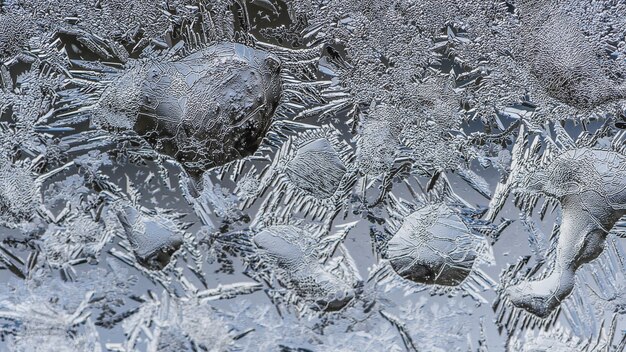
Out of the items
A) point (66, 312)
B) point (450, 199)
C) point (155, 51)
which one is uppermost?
point (155, 51)

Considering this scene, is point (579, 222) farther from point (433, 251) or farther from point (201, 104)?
point (201, 104)

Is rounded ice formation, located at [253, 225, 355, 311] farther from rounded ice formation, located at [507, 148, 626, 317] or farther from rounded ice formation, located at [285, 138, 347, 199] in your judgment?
rounded ice formation, located at [507, 148, 626, 317]

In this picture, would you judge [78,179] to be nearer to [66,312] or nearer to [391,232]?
[66,312]

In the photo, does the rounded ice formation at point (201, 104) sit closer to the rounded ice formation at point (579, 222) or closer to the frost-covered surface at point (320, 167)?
the frost-covered surface at point (320, 167)

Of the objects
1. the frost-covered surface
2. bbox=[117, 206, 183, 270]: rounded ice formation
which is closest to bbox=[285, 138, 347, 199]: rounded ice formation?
the frost-covered surface

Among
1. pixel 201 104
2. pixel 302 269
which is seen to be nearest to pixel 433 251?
pixel 302 269

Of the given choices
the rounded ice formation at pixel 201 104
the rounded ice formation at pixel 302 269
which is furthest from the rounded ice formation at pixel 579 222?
the rounded ice formation at pixel 201 104

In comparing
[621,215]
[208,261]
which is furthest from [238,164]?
[621,215]

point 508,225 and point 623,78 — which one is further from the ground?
point 623,78
